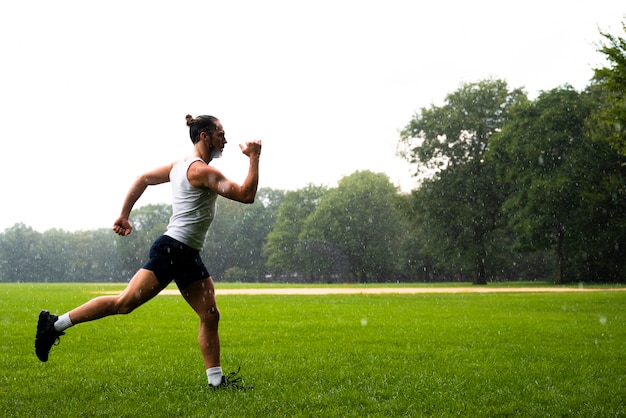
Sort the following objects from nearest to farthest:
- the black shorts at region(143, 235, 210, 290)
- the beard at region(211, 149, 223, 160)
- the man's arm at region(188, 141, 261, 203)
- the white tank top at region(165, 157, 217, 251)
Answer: the man's arm at region(188, 141, 261, 203), the black shorts at region(143, 235, 210, 290), the white tank top at region(165, 157, 217, 251), the beard at region(211, 149, 223, 160)

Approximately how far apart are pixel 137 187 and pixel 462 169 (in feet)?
135

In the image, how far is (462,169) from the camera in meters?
44.7

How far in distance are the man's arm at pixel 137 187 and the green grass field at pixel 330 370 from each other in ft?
4.70

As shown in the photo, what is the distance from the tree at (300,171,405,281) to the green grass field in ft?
180

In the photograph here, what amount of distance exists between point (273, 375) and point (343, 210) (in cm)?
6298

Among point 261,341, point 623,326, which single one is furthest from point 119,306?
point 623,326

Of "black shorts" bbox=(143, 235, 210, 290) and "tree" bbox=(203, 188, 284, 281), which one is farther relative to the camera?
"tree" bbox=(203, 188, 284, 281)

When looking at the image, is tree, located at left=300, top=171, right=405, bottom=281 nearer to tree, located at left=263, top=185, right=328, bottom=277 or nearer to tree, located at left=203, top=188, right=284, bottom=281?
tree, located at left=263, top=185, right=328, bottom=277

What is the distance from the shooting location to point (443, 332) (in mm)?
10070

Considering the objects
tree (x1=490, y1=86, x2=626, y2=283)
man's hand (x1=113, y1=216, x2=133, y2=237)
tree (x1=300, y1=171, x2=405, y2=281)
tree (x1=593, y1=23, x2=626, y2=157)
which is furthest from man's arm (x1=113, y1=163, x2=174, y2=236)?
tree (x1=300, y1=171, x2=405, y2=281)

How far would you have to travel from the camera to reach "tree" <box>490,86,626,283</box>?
36.6 metres

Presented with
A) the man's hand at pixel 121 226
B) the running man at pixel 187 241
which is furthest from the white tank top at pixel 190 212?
the man's hand at pixel 121 226

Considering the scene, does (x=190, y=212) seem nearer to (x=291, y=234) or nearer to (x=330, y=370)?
(x=330, y=370)

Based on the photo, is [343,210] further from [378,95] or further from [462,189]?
[378,95]
